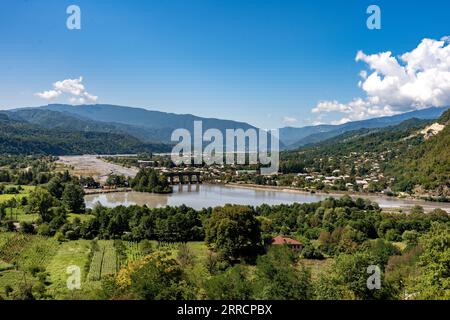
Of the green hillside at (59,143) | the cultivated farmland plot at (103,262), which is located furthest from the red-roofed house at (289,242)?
the green hillside at (59,143)

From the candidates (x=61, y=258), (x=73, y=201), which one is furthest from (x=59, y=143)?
(x=61, y=258)

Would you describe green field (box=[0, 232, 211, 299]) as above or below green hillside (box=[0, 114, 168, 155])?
below

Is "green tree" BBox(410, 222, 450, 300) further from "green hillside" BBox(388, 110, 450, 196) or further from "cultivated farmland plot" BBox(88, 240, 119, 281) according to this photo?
"green hillside" BBox(388, 110, 450, 196)

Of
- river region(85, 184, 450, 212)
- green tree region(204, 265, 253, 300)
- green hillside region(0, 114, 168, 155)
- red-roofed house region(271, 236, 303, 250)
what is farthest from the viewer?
green hillside region(0, 114, 168, 155)

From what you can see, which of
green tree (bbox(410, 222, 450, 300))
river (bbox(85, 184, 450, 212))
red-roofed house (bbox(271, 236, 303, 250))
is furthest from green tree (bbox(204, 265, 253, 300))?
river (bbox(85, 184, 450, 212))

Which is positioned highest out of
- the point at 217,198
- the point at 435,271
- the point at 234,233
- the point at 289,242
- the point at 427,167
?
the point at 427,167

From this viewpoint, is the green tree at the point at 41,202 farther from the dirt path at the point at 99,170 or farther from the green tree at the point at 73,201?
the dirt path at the point at 99,170

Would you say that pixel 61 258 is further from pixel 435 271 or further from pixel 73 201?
pixel 435 271
